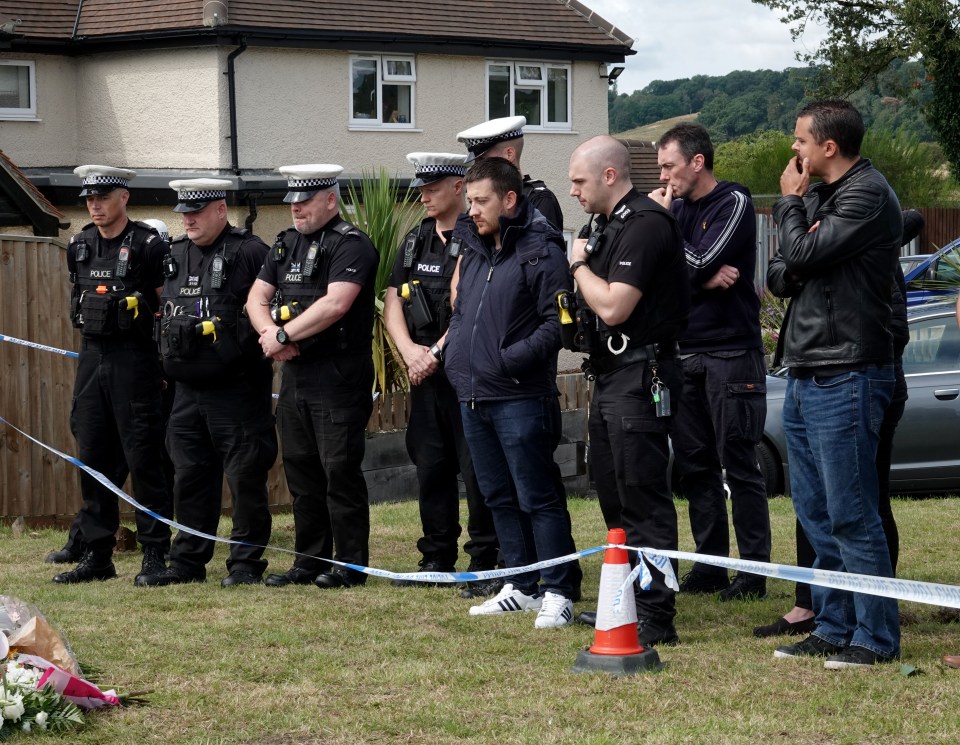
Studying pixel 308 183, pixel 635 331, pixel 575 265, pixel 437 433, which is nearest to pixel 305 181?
pixel 308 183

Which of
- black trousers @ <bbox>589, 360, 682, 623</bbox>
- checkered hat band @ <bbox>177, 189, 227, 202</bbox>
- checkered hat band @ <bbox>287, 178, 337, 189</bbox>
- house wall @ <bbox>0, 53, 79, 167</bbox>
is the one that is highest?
house wall @ <bbox>0, 53, 79, 167</bbox>

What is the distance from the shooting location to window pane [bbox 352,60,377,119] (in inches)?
1027

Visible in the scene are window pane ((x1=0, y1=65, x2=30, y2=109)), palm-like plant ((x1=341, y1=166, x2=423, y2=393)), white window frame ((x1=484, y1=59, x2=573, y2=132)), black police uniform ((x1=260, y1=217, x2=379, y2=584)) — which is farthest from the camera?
white window frame ((x1=484, y1=59, x2=573, y2=132))

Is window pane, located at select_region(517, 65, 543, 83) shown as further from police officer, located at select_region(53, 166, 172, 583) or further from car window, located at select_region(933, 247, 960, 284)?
police officer, located at select_region(53, 166, 172, 583)

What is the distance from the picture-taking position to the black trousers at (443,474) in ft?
25.2

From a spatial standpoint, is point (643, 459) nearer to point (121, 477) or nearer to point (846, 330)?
point (846, 330)

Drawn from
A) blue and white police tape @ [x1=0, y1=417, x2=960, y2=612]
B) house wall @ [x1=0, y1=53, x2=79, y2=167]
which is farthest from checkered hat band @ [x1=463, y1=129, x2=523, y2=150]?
house wall @ [x1=0, y1=53, x2=79, y2=167]

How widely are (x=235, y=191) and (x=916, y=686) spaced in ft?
62.3

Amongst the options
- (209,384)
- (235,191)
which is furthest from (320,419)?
(235,191)

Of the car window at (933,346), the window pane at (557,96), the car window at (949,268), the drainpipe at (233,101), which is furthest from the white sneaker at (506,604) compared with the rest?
the window pane at (557,96)

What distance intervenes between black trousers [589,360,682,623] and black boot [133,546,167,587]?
3086 millimetres

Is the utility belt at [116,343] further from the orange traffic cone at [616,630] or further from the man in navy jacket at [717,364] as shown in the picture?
the orange traffic cone at [616,630]

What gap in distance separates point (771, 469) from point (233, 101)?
15282 millimetres

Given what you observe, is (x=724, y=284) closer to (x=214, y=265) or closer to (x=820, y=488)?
(x=820, y=488)
